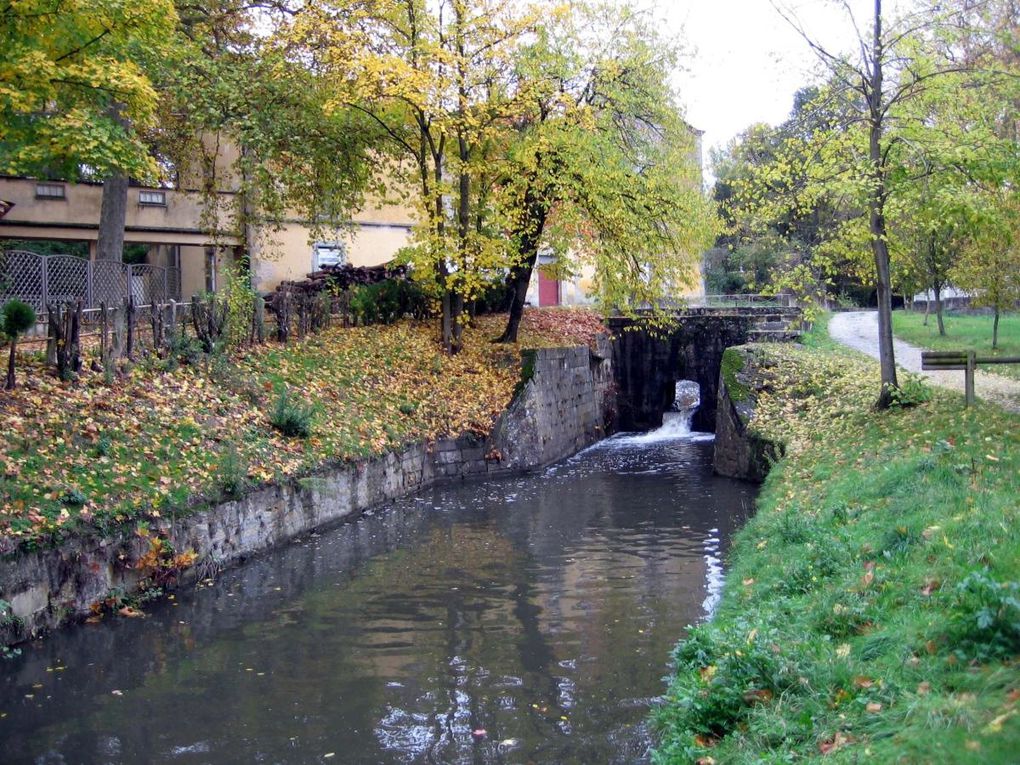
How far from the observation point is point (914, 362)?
77.8ft

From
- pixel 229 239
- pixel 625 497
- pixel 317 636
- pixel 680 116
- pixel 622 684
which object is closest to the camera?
pixel 622 684

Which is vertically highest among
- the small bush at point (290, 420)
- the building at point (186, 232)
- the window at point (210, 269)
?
the building at point (186, 232)

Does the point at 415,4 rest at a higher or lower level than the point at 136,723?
higher

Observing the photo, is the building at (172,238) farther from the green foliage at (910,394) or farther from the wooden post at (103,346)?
the green foliage at (910,394)

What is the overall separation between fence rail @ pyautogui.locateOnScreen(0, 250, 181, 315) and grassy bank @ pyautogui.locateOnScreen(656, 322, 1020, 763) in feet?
38.3

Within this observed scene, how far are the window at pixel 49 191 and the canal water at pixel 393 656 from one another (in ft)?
54.2

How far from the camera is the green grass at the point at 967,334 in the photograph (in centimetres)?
2377

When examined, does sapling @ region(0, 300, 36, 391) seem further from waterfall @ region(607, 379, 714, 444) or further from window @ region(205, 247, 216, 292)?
waterfall @ region(607, 379, 714, 444)

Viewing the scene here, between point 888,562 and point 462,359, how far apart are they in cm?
1650

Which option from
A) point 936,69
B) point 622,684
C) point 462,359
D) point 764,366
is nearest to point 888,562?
point 622,684

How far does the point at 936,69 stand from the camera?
576 inches

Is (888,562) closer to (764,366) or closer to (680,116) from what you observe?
(764,366)

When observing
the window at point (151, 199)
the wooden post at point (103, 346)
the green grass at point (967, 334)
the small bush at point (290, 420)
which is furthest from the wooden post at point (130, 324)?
the green grass at point (967, 334)

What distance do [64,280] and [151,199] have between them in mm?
11116
